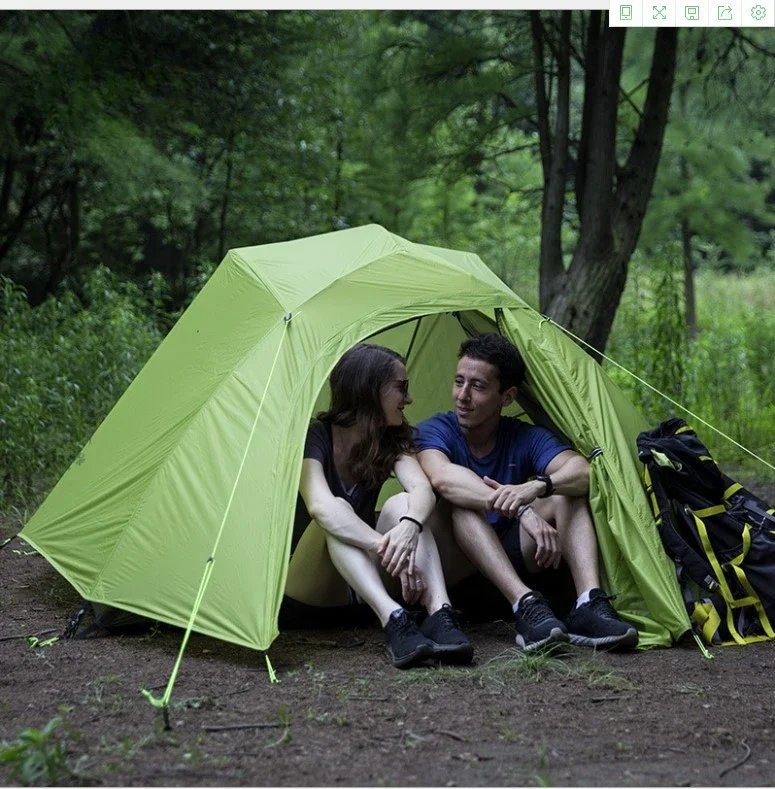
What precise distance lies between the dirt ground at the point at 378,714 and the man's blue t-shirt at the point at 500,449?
0.59 m

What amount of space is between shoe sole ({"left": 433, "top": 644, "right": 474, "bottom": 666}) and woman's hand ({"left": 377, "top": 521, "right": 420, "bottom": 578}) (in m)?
0.28

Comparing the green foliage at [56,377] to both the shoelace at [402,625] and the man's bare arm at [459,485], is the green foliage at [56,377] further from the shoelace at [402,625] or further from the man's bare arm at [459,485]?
the shoelace at [402,625]

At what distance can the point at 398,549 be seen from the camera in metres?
3.53

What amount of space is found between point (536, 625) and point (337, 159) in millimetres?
9234

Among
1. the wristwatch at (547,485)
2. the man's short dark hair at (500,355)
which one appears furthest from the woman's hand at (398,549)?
the man's short dark hair at (500,355)

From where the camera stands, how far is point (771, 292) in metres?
15.3

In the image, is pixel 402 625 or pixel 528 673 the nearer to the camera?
pixel 528 673

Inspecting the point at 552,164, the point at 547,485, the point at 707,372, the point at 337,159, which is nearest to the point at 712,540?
the point at 547,485

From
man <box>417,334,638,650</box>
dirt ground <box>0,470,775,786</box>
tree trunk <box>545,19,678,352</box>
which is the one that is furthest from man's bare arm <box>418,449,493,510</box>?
tree trunk <box>545,19,678,352</box>

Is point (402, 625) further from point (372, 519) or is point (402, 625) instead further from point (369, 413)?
point (369, 413)

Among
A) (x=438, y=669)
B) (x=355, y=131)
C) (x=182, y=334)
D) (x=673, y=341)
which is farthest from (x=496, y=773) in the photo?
(x=355, y=131)

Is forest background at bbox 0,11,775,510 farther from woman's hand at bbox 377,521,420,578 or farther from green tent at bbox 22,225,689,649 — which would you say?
woman's hand at bbox 377,521,420,578

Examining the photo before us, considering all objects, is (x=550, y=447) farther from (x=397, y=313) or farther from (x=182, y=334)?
(x=182, y=334)

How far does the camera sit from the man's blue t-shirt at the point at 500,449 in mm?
4078
